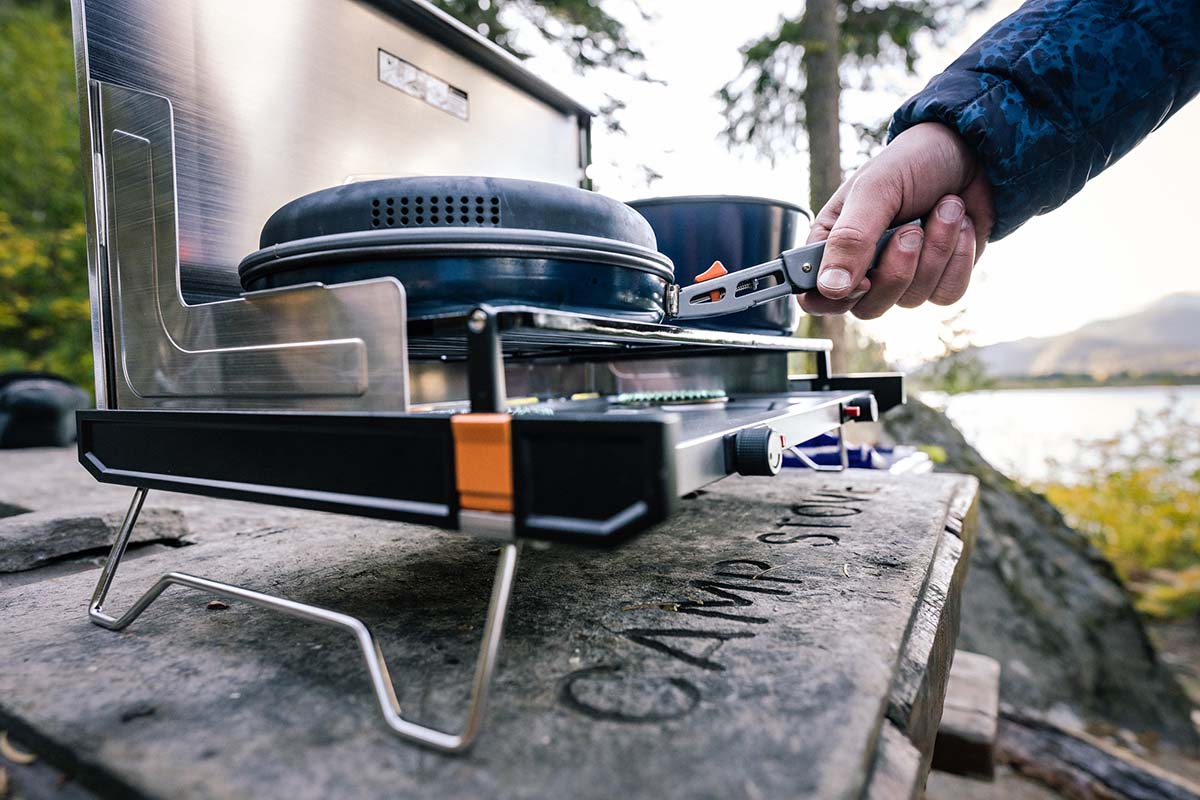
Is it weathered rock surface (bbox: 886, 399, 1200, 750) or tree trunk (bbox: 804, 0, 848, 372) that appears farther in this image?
tree trunk (bbox: 804, 0, 848, 372)

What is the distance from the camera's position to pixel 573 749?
0.62 metres

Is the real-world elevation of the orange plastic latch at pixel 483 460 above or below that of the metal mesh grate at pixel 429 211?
below

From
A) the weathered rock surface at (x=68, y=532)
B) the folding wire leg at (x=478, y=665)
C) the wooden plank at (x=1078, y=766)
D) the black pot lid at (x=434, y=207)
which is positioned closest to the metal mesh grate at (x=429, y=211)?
the black pot lid at (x=434, y=207)

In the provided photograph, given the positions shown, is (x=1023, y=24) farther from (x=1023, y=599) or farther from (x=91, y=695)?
(x=1023, y=599)

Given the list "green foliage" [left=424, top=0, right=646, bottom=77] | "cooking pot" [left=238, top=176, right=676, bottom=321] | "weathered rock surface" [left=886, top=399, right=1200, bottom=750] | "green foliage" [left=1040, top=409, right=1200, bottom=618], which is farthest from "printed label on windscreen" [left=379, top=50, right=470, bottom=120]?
"green foliage" [left=1040, top=409, right=1200, bottom=618]

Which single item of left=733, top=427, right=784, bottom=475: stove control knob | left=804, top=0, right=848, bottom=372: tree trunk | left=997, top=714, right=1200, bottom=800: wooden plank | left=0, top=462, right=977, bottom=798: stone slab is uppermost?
left=804, top=0, right=848, bottom=372: tree trunk

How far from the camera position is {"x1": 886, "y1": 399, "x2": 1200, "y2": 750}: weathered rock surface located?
3508 millimetres

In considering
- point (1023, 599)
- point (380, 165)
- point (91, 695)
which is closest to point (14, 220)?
point (380, 165)

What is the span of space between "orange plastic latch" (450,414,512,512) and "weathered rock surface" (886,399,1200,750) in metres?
3.76

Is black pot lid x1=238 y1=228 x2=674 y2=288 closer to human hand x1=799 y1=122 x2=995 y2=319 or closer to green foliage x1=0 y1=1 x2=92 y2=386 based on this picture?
human hand x1=799 y1=122 x2=995 y2=319

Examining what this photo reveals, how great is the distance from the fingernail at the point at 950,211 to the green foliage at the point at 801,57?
349cm

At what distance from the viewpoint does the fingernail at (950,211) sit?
1.27 metres

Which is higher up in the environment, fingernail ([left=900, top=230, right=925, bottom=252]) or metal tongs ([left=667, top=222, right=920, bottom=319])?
fingernail ([left=900, top=230, right=925, bottom=252])

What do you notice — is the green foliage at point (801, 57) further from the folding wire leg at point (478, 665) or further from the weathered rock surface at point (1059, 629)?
the folding wire leg at point (478, 665)
